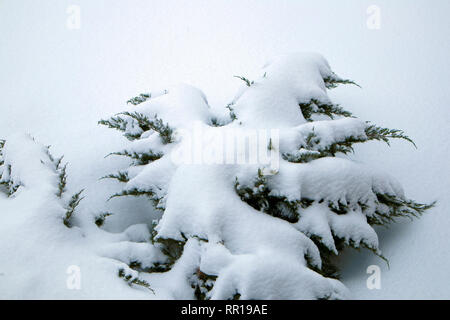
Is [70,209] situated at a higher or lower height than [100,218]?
higher

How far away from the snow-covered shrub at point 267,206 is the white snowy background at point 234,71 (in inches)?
17.5

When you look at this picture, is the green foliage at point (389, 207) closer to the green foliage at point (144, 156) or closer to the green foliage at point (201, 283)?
the green foliage at point (201, 283)

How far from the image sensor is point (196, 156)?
2.88 meters

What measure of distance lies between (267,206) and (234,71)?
14.3 ft

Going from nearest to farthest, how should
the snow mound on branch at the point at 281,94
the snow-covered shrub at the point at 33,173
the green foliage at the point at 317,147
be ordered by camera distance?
1. the green foliage at the point at 317,147
2. the snow-covered shrub at the point at 33,173
3. the snow mound on branch at the point at 281,94

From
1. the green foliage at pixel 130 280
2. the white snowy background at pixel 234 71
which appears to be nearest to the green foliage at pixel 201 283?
the green foliage at pixel 130 280

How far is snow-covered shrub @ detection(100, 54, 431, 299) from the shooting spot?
2176 millimetres

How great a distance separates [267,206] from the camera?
264cm

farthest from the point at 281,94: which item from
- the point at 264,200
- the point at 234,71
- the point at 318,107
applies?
the point at 234,71

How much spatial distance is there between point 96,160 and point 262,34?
17.0 feet

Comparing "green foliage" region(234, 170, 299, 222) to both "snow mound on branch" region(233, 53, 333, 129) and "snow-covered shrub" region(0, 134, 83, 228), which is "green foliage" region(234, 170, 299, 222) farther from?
"snow-covered shrub" region(0, 134, 83, 228)

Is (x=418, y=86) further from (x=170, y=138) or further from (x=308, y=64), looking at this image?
(x=170, y=138)

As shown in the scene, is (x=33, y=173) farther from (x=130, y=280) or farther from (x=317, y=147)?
(x=317, y=147)

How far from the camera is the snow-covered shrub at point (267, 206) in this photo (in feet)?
7.14
